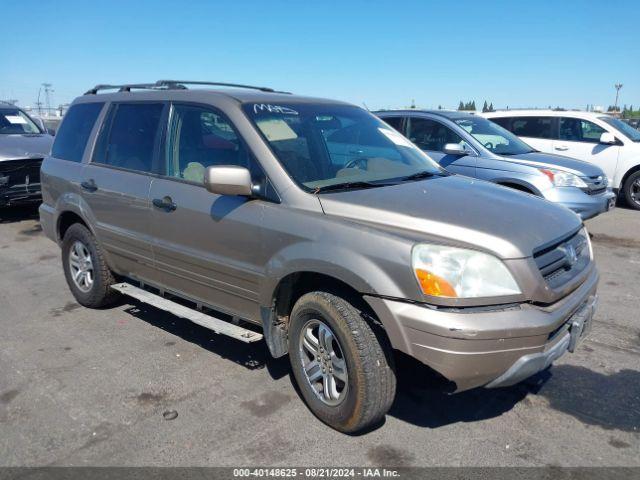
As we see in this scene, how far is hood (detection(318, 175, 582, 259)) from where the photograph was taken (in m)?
2.75

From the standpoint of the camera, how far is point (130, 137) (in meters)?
4.38

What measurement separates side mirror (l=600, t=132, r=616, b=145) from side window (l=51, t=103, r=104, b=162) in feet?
30.1

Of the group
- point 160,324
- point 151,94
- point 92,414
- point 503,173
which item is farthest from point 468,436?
point 503,173

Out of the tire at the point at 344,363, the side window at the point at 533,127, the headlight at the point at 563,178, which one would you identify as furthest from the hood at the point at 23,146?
the side window at the point at 533,127

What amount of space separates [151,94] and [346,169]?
1.78 metres

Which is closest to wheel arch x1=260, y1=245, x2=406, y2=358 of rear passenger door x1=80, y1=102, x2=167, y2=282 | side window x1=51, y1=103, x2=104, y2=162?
rear passenger door x1=80, y1=102, x2=167, y2=282

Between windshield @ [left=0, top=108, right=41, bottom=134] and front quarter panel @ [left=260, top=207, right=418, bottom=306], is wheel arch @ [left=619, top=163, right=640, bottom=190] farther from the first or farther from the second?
windshield @ [left=0, top=108, right=41, bottom=134]

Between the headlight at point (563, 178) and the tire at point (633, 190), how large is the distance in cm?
389

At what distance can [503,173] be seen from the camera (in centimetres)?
727

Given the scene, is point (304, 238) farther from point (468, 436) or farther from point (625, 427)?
point (625, 427)

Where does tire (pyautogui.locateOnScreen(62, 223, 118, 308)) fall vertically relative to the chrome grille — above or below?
below

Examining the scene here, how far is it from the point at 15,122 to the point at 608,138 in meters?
11.0

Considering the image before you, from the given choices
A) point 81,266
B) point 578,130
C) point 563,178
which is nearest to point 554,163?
point 563,178

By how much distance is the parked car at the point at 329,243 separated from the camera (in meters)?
2.65
